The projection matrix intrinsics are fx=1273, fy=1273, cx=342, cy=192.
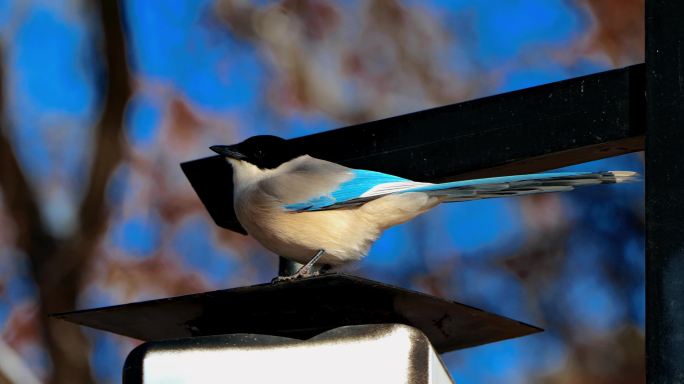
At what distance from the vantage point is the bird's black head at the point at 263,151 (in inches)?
131

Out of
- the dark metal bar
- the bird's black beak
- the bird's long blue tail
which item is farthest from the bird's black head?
the dark metal bar

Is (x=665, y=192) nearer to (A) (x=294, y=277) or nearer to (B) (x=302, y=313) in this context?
(B) (x=302, y=313)

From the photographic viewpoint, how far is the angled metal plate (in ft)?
6.89

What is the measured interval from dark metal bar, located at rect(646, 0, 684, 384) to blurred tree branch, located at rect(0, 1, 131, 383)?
451 centimetres

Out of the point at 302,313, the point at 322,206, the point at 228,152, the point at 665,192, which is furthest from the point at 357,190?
the point at 665,192

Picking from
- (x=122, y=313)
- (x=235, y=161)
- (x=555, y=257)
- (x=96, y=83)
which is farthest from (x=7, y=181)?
(x=122, y=313)

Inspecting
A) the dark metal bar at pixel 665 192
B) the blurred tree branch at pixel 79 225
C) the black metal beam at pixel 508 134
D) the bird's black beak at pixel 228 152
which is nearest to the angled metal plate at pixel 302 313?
the dark metal bar at pixel 665 192

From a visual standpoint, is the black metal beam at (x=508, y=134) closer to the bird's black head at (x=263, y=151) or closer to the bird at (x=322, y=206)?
the bird at (x=322, y=206)

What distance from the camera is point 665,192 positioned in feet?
7.06

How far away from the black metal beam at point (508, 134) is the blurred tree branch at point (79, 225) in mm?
3673

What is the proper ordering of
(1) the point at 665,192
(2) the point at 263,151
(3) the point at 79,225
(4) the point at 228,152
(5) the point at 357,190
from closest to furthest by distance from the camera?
(1) the point at 665,192
(5) the point at 357,190
(4) the point at 228,152
(2) the point at 263,151
(3) the point at 79,225

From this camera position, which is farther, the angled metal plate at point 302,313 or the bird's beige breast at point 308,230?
the bird's beige breast at point 308,230

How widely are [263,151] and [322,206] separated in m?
0.40

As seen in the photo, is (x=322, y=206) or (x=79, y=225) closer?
(x=322, y=206)
